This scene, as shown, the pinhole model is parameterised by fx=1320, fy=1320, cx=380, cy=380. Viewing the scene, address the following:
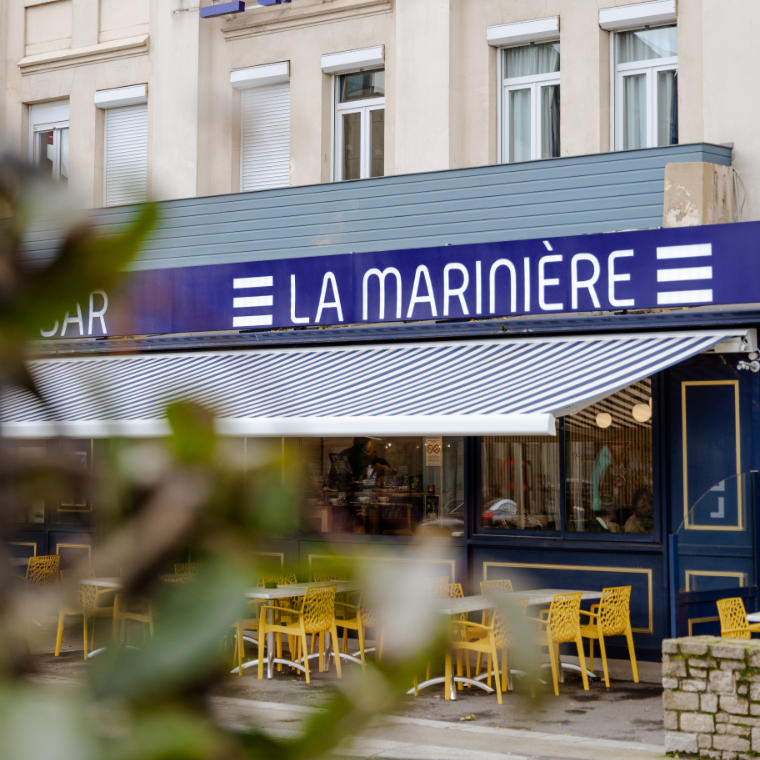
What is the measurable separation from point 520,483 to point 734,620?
3307mm

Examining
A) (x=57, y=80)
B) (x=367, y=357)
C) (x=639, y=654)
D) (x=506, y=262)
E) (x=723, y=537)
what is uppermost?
(x=57, y=80)

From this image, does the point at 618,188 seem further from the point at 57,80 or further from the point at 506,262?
the point at 57,80

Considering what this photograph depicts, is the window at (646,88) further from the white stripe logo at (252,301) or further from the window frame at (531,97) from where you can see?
the white stripe logo at (252,301)

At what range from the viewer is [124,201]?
1.54ft

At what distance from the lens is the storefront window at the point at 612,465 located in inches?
467

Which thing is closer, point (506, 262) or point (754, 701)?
point (754, 701)

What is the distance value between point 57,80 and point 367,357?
6658 mm

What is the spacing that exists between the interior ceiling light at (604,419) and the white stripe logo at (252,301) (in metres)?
3.49

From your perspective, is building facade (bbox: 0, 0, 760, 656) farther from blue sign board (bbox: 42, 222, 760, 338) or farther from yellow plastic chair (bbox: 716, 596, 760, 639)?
yellow plastic chair (bbox: 716, 596, 760, 639)

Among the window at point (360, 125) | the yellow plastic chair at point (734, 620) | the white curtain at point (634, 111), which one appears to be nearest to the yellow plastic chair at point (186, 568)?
the yellow plastic chair at point (734, 620)

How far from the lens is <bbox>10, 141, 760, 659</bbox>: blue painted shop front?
11.1 metres

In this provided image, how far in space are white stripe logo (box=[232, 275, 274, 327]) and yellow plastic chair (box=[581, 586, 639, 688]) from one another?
14.8ft

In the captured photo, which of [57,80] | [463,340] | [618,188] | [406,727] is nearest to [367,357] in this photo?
[463,340]

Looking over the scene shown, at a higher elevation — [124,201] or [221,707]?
[124,201]
